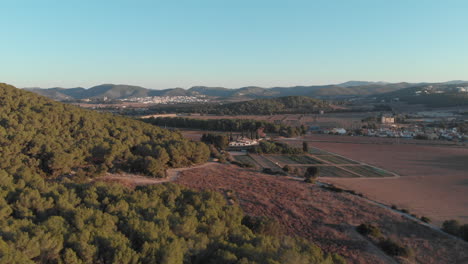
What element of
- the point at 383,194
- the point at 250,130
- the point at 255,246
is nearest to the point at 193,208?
the point at 255,246

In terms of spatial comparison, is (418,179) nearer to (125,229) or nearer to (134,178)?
(134,178)

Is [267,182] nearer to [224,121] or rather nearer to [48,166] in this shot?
[48,166]

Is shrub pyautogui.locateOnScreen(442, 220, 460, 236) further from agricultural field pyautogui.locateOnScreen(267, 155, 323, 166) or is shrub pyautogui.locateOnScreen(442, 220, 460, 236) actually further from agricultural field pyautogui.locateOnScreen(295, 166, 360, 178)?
agricultural field pyautogui.locateOnScreen(267, 155, 323, 166)

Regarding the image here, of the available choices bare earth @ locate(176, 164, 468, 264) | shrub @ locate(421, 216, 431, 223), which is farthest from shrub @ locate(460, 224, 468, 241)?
shrub @ locate(421, 216, 431, 223)

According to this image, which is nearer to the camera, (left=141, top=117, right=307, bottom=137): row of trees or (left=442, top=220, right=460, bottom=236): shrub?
(left=442, top=220, right=460, bottom=236): shrub

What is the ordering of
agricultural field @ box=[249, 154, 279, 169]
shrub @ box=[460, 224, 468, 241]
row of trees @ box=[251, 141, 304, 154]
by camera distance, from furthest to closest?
row of trees @ box=[251, 141, 304, 154], agricultural field @ box=[249, 154, 279, 169], shrub @ box=[460, 224, 468, 241]

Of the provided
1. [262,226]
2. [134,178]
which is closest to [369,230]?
[262,226]
